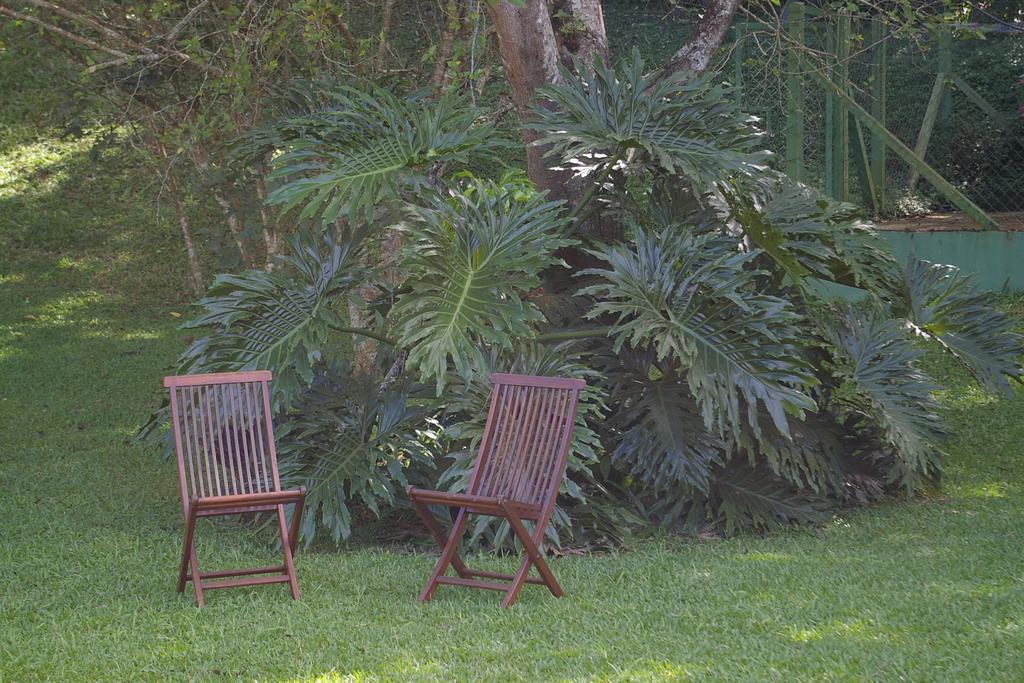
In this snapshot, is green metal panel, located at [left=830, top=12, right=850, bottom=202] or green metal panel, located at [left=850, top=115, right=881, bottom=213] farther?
green metal panel, located at [left=850, top=115, right=881, bottom=213]

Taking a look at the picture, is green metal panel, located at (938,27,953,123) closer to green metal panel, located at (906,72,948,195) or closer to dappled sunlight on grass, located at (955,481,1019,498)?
green metal panel, located at (906,72,948,195)

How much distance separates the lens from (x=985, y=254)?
456 inches

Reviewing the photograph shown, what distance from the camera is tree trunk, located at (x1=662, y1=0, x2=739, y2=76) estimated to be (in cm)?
814

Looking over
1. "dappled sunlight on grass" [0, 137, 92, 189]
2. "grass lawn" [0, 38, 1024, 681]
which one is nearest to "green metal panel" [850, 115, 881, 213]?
"grass lawn" [0, 38, 1024, 681]

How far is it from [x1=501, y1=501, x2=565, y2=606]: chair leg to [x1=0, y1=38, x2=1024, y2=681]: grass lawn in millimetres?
84

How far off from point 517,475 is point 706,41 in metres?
3.88

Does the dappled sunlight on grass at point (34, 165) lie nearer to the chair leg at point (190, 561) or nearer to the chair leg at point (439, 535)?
the chair leg at point (190, 561)

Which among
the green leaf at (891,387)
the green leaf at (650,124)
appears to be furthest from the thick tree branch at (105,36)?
the green leaf at (891,387)

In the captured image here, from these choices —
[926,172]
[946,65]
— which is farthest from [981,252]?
[946,65]

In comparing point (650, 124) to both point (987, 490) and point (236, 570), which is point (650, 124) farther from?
point (236, 570)

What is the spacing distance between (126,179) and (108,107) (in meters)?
7.45

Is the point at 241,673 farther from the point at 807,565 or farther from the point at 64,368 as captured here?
the point at 64,368

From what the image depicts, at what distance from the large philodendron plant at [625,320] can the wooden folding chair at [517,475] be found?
0.34m

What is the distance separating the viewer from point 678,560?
611cm
